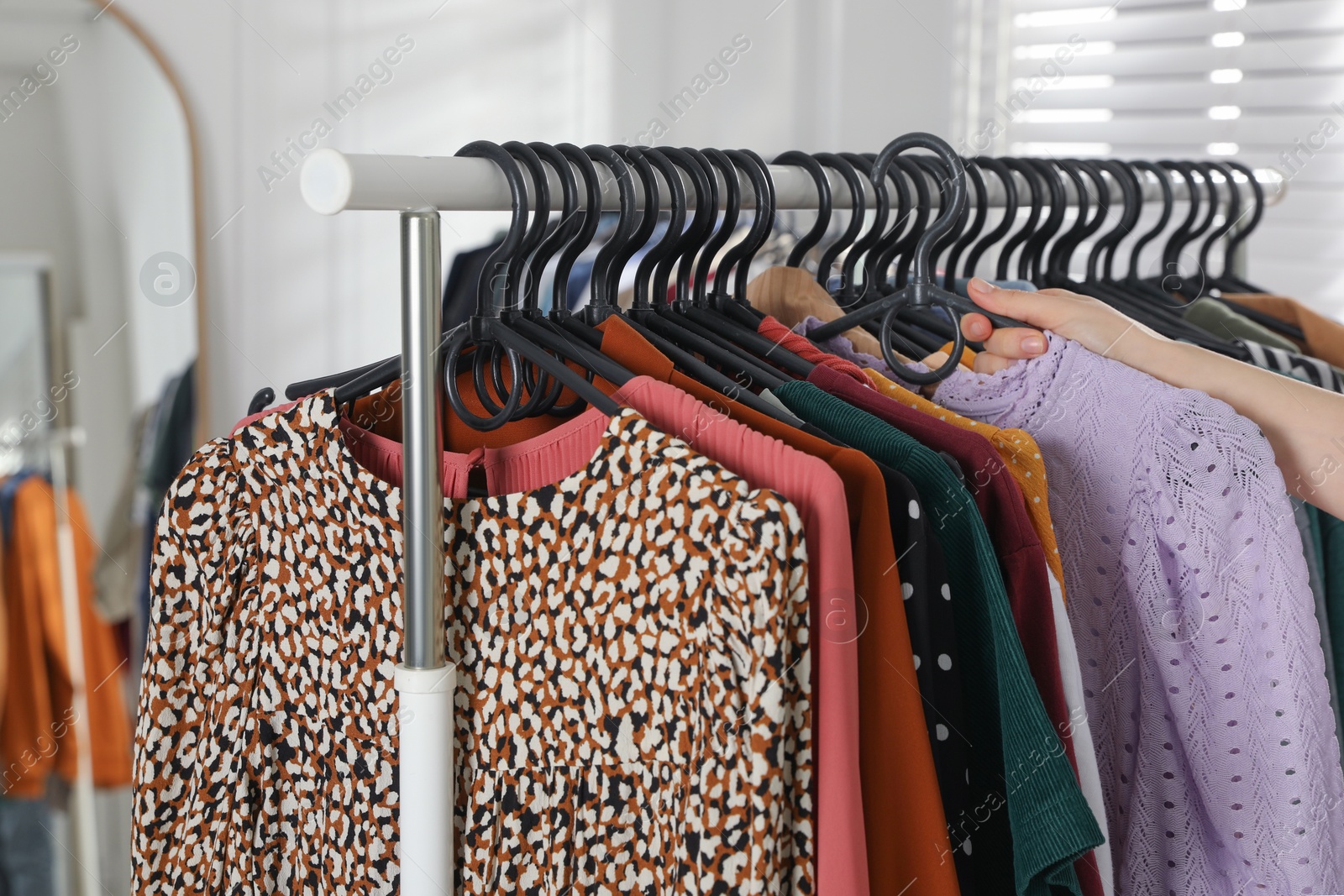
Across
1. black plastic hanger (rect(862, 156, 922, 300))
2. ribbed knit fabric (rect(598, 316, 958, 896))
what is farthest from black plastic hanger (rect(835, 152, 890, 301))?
ribbed knit fabric (rect(598, 316, 958, 896))

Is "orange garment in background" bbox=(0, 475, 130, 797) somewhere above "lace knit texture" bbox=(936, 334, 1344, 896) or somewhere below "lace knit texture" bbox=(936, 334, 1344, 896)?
below

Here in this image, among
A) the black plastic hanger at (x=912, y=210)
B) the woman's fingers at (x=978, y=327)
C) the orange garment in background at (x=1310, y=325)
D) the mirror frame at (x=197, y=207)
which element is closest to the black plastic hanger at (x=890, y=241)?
the black plastic hanger at (x=912, y=210)

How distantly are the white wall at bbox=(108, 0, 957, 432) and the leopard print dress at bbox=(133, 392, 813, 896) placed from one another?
1.14 metres

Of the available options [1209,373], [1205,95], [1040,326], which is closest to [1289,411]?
[1209,373]

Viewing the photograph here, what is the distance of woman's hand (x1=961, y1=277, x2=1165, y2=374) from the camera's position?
85 cm

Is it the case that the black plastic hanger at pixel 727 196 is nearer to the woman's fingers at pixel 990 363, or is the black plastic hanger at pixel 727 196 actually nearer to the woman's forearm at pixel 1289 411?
the woman's fingers at pixel 990 363

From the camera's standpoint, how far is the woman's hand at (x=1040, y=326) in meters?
0.85

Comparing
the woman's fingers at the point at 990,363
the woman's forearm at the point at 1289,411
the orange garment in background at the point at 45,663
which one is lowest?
the orange garment in background at the point at 45,663

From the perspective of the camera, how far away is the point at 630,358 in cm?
73

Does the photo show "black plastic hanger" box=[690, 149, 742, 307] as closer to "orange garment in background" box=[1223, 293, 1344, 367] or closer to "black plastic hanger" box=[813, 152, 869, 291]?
"black plastic hanger" box=[813, 152, 869, 291]

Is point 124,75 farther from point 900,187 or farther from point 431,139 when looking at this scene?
point 900,187

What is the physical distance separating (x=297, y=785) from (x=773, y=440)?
18.7 inches

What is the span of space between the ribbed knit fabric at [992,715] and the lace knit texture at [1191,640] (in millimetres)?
164

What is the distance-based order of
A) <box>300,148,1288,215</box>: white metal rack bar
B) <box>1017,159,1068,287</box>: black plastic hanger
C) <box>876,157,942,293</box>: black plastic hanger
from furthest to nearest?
<box>1017,159,1068,287</box>: black plastic hanger
<box>876,157,942,293</box>: black plastic hanger
<box>300,148,1288,215</box>: white metal rack bar
